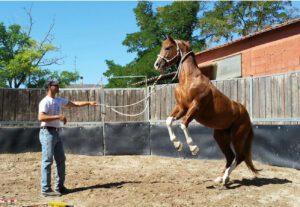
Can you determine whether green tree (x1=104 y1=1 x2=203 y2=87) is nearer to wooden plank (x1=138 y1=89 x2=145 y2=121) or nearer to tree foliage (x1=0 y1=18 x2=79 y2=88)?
tree foliage (x1=0 y1=18 x2=79 y2=88)

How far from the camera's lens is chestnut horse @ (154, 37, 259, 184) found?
21.6ft

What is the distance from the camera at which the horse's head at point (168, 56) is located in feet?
22.4

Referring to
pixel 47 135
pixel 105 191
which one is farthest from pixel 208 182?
pixel 47 135

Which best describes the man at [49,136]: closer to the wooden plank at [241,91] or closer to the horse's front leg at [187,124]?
the horse's front leg at [187,124]

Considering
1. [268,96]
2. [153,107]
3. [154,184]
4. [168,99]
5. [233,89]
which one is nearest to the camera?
[154,184]

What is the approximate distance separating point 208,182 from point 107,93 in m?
5.51

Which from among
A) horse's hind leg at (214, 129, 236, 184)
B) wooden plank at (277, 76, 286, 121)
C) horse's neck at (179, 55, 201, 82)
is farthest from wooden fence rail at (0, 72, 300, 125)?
horse's neck at (179, 55, 201, 82)

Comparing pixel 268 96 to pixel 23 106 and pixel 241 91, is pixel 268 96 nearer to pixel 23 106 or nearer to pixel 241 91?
pixel 241 91

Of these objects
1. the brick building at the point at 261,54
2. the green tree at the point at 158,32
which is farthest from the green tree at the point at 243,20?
the brick building at the point at 261,54

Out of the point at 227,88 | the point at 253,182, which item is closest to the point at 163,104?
the point at 227,88

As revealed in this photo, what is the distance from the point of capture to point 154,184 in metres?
7.21

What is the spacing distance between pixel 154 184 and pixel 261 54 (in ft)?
23.4

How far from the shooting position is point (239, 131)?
721 centimetres

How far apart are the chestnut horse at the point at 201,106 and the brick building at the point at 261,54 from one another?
4.77 metres
